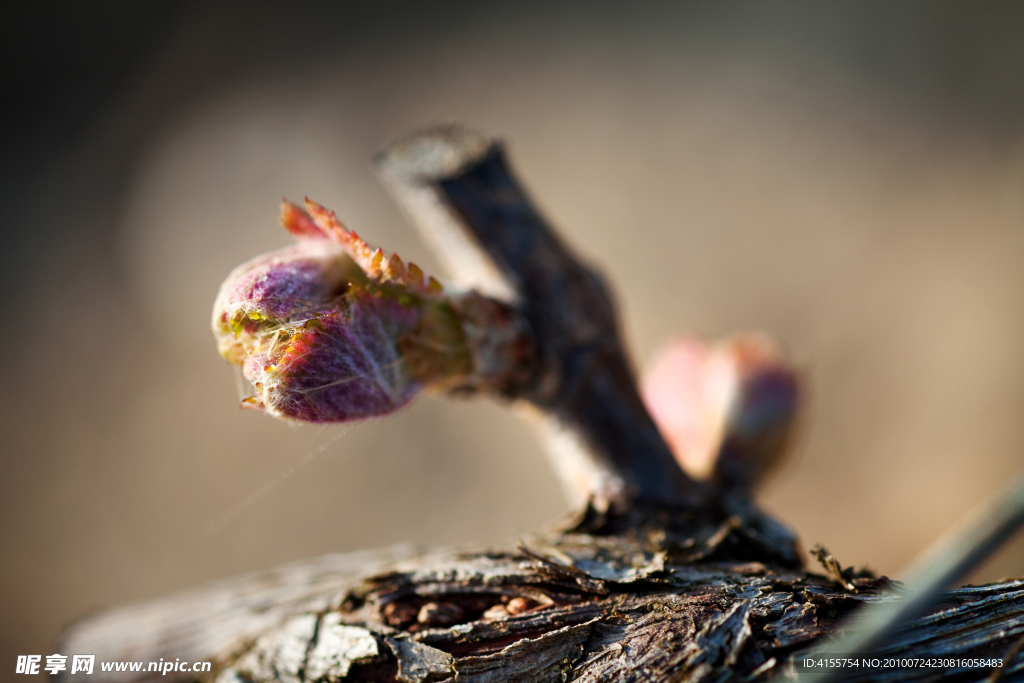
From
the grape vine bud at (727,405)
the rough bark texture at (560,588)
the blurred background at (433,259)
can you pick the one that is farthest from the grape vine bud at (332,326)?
the blurred background at (433,259)

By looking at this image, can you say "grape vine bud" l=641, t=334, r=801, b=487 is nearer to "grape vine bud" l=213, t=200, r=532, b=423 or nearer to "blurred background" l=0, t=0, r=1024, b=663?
"grape vine bud" l=213, t=200, r=532, b=423

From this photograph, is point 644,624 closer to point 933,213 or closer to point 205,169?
point 933,213

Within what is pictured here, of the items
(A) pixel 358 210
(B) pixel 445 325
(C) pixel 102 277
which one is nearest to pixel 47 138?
(C) pixel 102 277

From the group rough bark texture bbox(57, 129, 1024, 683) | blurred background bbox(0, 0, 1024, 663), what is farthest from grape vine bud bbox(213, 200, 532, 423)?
blurred background bbox(0, 0, 1024, 663)

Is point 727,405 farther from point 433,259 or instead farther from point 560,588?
point 433,259

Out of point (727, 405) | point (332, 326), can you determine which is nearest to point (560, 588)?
point (332, 326)

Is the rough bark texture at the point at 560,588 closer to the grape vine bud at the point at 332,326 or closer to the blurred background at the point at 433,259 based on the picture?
the grape vine bud at the point at 332,326
